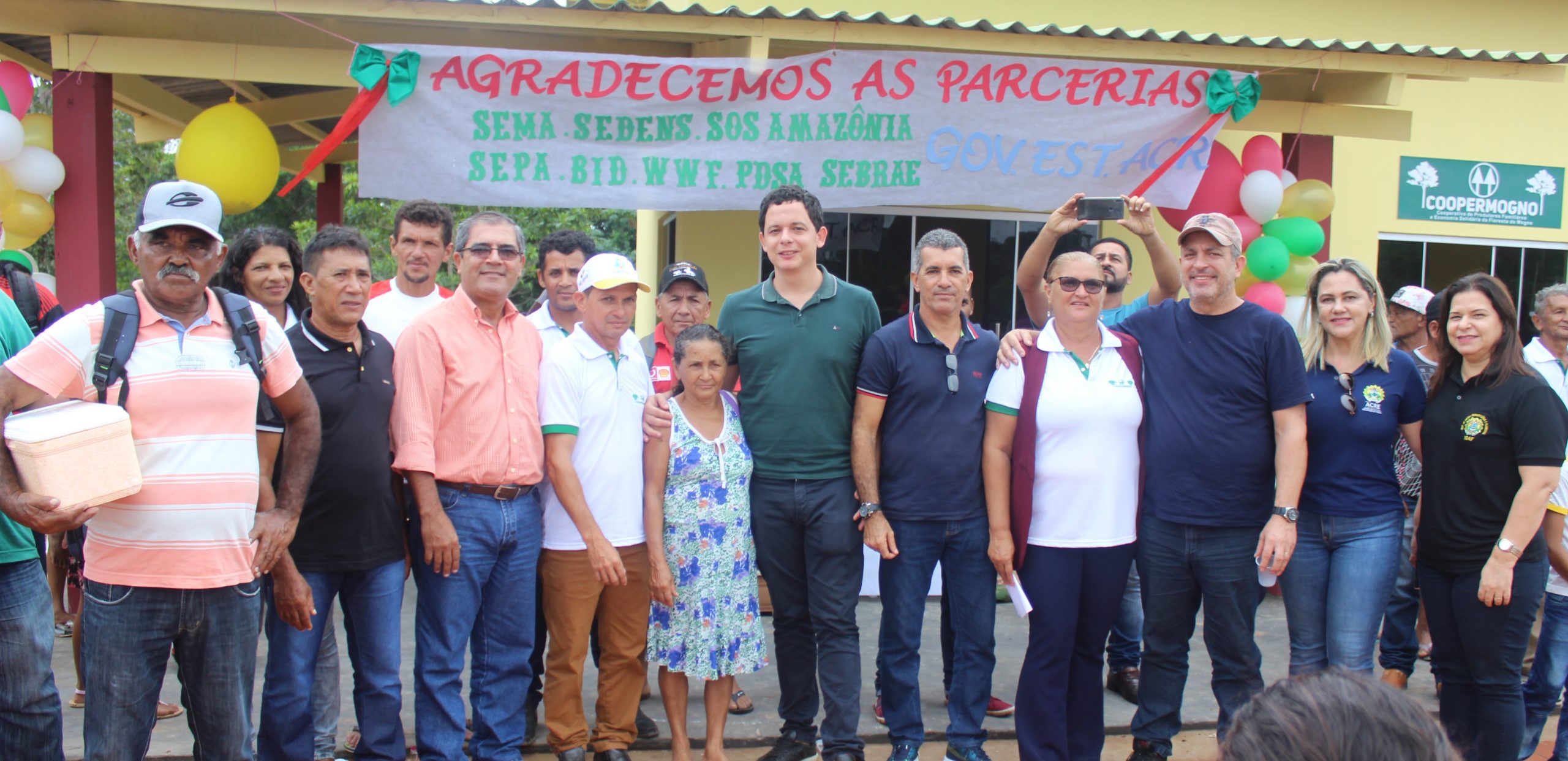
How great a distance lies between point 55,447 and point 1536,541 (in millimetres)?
4304

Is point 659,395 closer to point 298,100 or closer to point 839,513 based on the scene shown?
point 839,513

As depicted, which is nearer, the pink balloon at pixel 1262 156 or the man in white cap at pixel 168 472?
the man in white cap at pixel 168 472

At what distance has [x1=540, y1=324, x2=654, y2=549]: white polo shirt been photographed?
371 cm

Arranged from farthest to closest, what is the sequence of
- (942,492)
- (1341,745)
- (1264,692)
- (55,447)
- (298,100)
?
(298,100)
(942,492)
(55,447)
(1264,692)
(1341,745)

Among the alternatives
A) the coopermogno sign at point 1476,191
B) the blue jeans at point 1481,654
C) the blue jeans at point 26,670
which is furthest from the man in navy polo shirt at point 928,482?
the coopermogno sign at point 1476,191

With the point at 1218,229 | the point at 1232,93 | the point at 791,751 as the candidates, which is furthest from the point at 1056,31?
the point at 791,751

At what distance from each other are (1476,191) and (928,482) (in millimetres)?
7297

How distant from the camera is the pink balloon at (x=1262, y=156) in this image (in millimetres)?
6559

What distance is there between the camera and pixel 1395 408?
11.9 ft

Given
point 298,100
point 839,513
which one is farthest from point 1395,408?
point 298,100

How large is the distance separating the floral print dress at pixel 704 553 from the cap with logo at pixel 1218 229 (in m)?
1.77

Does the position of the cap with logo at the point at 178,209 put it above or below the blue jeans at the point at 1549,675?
above

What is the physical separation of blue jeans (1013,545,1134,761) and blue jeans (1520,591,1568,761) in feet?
5.44

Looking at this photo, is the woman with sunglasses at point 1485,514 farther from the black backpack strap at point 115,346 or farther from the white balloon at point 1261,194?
the black backpack strap at point 115,346
